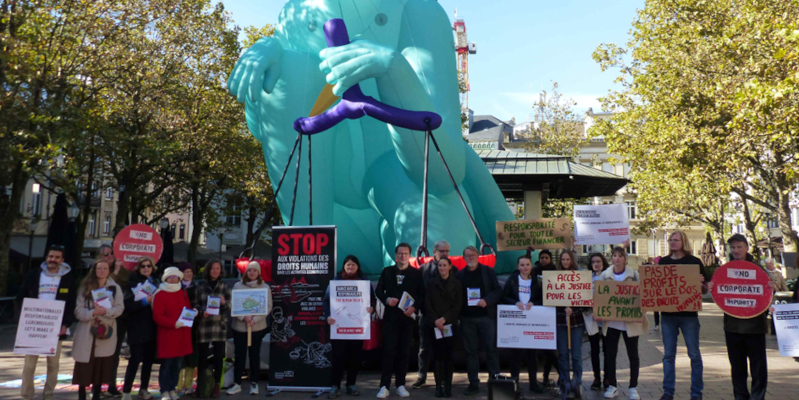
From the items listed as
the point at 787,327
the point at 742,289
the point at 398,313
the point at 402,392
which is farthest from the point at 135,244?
the point at 787,327

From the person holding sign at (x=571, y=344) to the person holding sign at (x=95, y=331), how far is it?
495cm

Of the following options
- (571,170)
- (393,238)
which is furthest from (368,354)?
(571,170)

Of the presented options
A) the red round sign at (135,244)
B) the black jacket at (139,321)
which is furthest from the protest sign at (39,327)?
the red round sign at (135,244)

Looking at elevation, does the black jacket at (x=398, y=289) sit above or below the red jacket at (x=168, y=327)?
above

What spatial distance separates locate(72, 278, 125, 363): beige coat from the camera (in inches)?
263

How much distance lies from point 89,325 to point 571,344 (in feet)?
17.5

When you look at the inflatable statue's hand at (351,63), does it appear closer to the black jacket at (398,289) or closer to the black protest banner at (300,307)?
the black protest banner at (300,307)

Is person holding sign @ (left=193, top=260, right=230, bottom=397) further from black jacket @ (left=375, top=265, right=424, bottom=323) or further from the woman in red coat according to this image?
black jacket @ (left=375, top=265, right=424, bottom=323)

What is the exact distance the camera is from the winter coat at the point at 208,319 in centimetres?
721

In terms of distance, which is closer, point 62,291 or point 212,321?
point 62,291

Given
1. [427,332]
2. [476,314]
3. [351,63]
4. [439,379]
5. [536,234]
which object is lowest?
[439,379]

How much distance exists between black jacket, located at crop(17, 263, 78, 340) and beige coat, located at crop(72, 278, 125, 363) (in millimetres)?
169

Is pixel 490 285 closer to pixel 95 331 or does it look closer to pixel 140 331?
pixel 140 331

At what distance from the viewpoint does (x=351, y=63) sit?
325 inches
